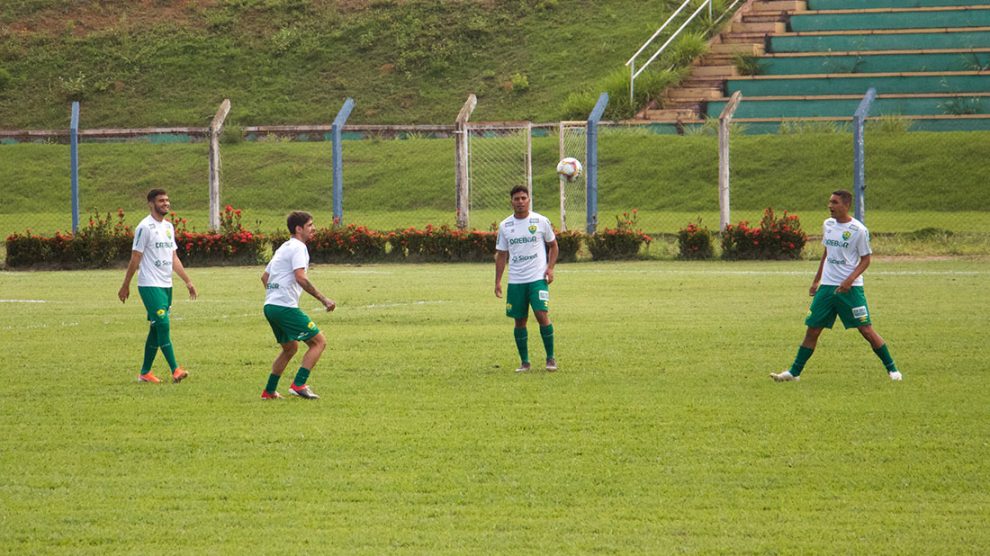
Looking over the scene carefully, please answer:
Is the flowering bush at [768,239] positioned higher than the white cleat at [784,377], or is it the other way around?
the flowering bush at [768,239]

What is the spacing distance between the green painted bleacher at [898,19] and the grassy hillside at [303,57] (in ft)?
19.4

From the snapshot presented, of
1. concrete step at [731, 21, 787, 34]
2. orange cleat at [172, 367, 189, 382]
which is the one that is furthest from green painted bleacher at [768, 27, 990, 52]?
orange cleat at [172, 367, 189, 382]

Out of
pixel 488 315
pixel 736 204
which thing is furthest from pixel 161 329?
pixel 736 204

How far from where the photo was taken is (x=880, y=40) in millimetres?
41844

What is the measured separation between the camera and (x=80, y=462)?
348 inches

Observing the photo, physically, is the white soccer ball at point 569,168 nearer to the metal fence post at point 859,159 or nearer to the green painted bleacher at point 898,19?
the metal fence post at point 859,159

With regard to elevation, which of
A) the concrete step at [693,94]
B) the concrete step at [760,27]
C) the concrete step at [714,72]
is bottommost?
the concrete step at [693,94]

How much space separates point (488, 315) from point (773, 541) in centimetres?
1075

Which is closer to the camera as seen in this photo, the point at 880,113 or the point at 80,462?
the point at 80,462

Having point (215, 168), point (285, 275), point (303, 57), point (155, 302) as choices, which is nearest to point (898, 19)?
point (303, 57)

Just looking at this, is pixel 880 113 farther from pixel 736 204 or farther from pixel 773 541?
pixel 773 541

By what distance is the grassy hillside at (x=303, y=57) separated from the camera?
44875 mm

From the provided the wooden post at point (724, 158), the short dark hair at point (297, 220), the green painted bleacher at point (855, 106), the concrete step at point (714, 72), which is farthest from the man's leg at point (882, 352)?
the concrete step at point (714, 72)

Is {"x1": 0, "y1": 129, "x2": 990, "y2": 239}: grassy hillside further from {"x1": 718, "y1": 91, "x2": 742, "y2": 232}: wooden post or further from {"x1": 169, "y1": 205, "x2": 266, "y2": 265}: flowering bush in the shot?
{"x1": 169, "y1": 205, "x2": 266, "y2": 265}: flowering bush
